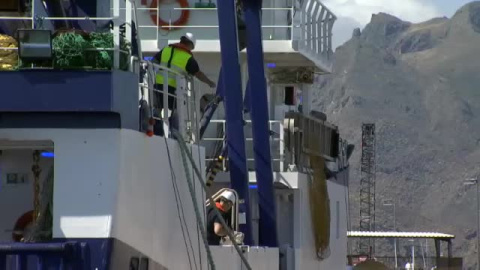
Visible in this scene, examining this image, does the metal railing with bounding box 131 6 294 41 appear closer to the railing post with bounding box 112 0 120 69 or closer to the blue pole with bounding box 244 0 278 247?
the blue pole with bounding box 244 0 278 247

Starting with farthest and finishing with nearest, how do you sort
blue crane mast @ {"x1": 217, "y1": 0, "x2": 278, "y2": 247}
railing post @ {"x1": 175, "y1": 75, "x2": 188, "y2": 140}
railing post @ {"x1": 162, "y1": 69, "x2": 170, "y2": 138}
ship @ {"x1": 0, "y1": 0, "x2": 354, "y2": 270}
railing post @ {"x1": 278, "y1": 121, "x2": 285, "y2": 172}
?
railing post @ {"x1": 278, "y1": 121, "x2": 285, "y2": 172} → blue crane mast @ {"x1": 217, "y1": 0, "x2": 278, "y2": 247} → railing post @ {"x1": 175, "y1": 75, "x2": 188, "y2": 140} → railing post @ {"x1": 162, "y1": 69, "x2": 170, "y2": 138} → ship @ {"x1": 0, "y1": 0, "x2": 354, "y2": 270}

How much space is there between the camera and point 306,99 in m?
29.9

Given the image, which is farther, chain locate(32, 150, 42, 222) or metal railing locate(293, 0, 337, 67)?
metal railing locate(293, 0, 337, 67)

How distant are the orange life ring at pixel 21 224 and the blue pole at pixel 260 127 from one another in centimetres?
813

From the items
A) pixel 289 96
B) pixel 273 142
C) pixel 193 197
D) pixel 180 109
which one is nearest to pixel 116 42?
pixel 193 197

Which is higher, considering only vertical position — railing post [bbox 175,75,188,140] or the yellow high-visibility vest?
the yellow high-visibility vest

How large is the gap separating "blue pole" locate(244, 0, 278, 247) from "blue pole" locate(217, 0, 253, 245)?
1227 mm

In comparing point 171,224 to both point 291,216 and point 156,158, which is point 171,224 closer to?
point 156,158

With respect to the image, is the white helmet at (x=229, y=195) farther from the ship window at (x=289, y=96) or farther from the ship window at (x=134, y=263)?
the ship window at (x=289, y=96)

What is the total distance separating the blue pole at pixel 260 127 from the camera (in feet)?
76.8

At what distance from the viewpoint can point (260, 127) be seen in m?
23.6

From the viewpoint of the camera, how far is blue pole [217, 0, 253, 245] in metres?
21.3

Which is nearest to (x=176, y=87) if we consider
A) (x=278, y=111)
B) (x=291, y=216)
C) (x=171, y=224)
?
(x=171, y=224)

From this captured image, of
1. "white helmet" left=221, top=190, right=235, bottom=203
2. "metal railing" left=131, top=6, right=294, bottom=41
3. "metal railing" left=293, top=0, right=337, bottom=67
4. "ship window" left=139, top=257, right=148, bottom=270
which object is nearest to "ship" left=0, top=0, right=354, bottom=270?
"ship window" left=139, top=257, right=148, bottom=270
